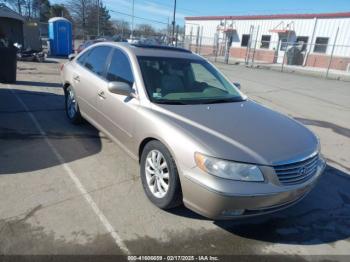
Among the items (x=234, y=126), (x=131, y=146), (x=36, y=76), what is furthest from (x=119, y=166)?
(x=36, y=76)

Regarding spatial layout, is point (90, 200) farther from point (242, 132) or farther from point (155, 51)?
point (155, 51)

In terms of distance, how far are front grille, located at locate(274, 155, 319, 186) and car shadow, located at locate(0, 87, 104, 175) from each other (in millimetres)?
2826

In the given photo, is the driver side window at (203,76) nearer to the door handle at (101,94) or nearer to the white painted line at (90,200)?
the door handle at (101,94)

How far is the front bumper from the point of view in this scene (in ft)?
8.28

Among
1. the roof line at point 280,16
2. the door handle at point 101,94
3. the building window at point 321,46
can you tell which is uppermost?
the roof line at point 280,16

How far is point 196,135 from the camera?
2.80 meters

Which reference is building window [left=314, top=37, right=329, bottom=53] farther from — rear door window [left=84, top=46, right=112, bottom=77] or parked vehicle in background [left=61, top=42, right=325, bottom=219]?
rear door window [left=84, top=46, right=112, bottom=77]

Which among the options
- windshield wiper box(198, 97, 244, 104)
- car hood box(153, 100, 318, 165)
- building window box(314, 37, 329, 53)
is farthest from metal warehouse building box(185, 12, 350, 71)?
car hood box(153, 100, 318, 165)

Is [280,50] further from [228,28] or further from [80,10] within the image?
[80,10]

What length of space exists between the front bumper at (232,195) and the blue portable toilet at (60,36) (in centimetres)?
1812

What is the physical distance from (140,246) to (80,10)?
5311 centimetres

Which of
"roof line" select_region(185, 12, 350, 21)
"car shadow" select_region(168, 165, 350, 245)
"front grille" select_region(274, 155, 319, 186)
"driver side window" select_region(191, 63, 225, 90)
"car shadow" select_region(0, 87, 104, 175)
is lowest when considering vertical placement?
"car shadow" select_region(168, 165, 350, 245)

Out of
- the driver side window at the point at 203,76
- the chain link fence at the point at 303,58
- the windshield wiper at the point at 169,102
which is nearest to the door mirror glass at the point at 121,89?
the windshield wiper at the point at 169,102

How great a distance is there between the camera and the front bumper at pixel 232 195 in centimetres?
252
